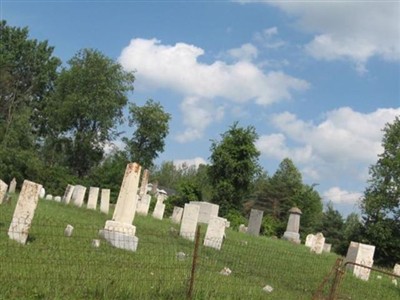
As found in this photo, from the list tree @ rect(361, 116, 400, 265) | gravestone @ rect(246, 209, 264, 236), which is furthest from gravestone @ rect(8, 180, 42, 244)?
tree @ rect(361, 116, 400, 265)

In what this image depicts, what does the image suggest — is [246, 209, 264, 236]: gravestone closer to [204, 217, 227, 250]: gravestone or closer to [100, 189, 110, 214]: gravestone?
[100, 189, 110, 214]: gravestone

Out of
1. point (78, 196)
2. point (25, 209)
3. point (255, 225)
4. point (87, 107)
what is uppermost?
point (87, 107)

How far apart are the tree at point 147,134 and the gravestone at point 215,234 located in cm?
4473

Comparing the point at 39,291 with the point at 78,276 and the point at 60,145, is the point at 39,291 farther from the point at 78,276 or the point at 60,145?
the point at 60,145

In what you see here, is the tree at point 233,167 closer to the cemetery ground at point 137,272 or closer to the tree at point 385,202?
the tree at point 385,202

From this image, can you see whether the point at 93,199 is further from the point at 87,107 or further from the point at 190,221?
the point at 87,107

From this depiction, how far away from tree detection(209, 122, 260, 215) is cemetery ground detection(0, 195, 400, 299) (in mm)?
31040

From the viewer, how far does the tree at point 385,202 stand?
1856 inches

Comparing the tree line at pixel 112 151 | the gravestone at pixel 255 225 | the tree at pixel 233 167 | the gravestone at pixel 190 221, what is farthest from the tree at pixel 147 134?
the gravestone at pixel 190 221

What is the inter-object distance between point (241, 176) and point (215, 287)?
38.2m

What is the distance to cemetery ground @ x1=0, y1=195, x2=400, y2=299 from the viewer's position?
26.4 feet

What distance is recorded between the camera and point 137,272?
9766 millimetres

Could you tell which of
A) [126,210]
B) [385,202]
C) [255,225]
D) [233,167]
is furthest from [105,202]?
[385,202]

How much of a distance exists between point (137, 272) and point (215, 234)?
798cm
